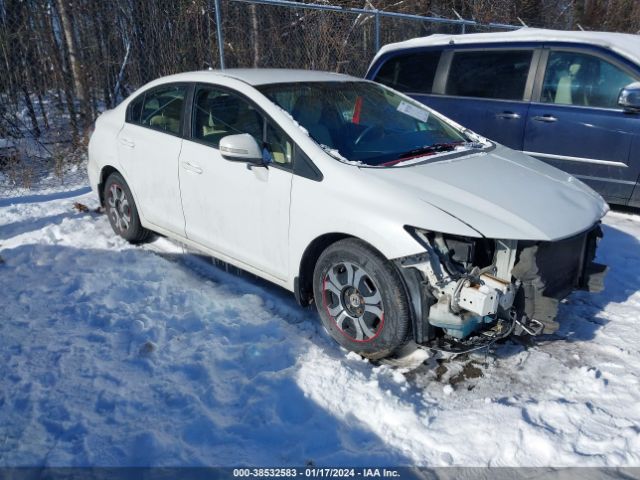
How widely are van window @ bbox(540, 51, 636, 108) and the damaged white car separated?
2096 mm

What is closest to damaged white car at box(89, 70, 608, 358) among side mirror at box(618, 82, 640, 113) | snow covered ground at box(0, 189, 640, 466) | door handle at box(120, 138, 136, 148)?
door handle at box(120, 138, 136, 148)

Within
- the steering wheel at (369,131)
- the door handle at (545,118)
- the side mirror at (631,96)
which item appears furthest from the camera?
the door handle at (545,118)

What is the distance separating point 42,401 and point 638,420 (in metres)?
3.08

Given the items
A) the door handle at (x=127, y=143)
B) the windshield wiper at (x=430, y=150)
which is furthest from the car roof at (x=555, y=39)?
the door handle at (x=127, y=143)

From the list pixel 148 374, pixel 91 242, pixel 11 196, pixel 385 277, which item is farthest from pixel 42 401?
pixel 11 196

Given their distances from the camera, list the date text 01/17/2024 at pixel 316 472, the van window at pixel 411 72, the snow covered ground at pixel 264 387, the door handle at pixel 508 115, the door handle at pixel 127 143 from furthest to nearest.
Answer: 1. the van window at pixel 411 72
2. the door handle at pixel 508 115
3. the door handle at pixel 127 143
4. the snow covered ground at pixel 264 387
5. the date text 01/17/2024 at pixel 316 472

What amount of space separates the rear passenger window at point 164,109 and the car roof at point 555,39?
3461 mm

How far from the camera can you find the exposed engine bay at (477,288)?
2.80 metres

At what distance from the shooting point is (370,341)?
10.3 ft

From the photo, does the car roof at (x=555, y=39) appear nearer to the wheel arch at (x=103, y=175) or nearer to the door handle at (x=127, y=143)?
the door handle at (x=127, y=143)

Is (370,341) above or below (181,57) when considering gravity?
below

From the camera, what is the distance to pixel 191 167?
3969 millimetres

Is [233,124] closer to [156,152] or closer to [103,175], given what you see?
[156,152]

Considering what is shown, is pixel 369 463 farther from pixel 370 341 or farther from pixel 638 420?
pixel 638 420
